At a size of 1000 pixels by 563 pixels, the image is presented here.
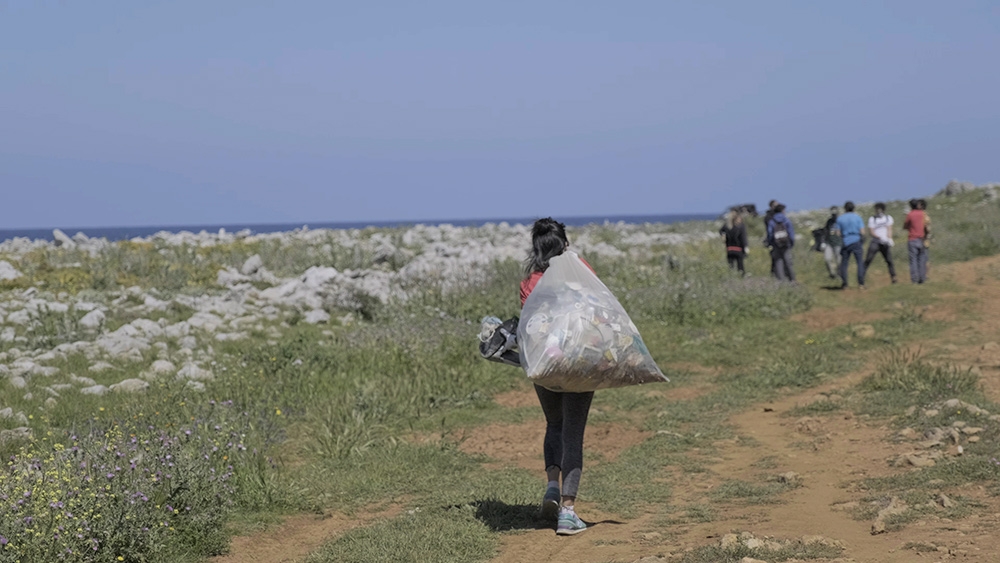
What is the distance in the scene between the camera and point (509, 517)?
20.7 feet

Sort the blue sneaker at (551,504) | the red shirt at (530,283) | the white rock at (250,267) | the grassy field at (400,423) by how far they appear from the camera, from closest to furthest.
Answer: the grassy field at (400,423), the red shirt at (530,283), the blue sneaker at (551,504), the white rock at (250,267)

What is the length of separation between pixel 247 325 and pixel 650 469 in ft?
25.0

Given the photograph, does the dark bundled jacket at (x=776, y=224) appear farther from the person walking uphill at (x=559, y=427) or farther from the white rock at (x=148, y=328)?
the person walking uphill at (x=559, y=427)

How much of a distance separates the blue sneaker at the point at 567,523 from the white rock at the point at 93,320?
8.92 meters

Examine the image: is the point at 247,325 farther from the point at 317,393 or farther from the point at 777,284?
the point at 777,284

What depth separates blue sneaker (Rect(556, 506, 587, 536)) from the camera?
5746mm

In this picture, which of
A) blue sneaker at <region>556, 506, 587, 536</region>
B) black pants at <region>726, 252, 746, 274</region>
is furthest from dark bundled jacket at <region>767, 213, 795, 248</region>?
blue sneaker at <region>556, 506, 587, 536</region>

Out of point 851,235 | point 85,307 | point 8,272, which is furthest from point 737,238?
point 8,272

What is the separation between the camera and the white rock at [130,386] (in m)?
9.00

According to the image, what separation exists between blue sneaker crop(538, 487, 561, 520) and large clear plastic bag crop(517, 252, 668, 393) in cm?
93

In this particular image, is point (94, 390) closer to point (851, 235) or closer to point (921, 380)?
point (921, 380)

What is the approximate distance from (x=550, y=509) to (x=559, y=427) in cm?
56

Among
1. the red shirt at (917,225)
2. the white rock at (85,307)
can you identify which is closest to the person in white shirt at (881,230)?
the red shirt at (917,225)

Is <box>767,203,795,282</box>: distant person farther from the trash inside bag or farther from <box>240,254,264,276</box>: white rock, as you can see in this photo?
the trash inside bag
